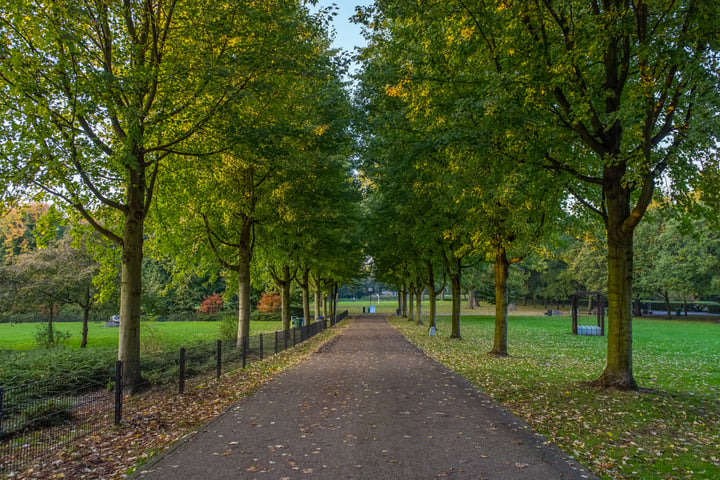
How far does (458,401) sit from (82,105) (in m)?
9.38

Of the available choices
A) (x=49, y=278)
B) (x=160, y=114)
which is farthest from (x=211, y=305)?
(x=160, y=114)

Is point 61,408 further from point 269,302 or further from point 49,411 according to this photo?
point 269,302

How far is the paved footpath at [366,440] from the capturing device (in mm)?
5566

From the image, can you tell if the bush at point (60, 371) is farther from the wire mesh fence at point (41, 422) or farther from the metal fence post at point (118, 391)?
the metal fence post at point (118, 391)

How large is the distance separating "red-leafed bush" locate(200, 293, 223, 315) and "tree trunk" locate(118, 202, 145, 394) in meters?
50.2

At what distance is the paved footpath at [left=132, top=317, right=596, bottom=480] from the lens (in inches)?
219

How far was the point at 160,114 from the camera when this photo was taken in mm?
10219

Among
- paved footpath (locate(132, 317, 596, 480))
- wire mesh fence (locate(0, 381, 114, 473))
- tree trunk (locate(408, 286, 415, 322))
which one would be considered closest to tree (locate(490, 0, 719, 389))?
paved footpath (locate(132, 317, 596, 480))

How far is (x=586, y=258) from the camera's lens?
5934cm

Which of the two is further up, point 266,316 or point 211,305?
point 211,305

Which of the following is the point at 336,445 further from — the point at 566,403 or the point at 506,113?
the point at 506,113

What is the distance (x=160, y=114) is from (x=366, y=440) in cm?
799

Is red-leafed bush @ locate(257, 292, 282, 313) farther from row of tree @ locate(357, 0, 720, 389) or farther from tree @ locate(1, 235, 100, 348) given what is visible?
row of tree @ locate(357, 0, 720, 389)

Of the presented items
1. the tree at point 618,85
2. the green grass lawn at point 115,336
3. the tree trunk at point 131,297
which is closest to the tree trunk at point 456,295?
the tree at point 618,85
